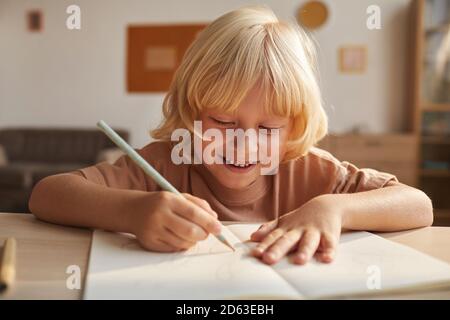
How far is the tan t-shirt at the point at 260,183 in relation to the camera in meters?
0.85

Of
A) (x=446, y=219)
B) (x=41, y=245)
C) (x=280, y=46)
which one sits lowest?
(x=446, y=219)

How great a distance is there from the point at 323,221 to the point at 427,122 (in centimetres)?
333

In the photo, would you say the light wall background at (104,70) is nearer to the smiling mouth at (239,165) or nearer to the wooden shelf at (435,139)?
the wooden shelf at (435,139)

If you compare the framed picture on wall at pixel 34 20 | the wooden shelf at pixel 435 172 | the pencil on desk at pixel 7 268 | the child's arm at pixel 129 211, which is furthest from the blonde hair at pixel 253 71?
the framed picture on wall at pixel 34 20

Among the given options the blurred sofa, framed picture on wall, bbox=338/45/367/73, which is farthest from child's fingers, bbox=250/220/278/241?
framed picture on wall, bbox=338/45/367/73

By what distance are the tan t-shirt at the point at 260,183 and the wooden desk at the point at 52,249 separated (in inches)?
8.0

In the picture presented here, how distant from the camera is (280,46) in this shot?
0.78 metres

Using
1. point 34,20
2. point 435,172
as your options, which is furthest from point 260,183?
point 34,20

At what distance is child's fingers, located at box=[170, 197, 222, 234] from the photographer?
0.51 metres

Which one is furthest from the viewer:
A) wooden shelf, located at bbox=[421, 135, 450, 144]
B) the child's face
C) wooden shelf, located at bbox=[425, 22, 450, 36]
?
wooden shelf, located at bbox=[421, 135, 450, 144]

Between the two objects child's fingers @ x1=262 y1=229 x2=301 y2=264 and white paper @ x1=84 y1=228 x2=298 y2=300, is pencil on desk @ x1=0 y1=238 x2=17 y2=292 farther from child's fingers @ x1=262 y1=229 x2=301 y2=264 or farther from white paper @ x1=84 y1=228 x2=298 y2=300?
child's fingers @ x1=262 y1=229 x2=301 y2=264

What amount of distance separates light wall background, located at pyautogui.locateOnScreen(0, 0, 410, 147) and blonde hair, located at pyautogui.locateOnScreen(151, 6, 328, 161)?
3.27 m
